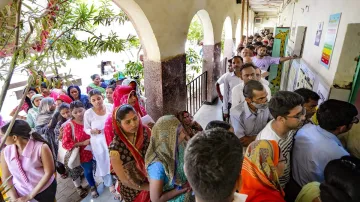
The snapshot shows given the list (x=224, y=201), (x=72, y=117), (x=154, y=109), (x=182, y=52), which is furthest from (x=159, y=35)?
(x=224, y=201)

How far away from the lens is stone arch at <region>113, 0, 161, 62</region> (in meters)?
2.66

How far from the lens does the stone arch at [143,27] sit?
2.66 m

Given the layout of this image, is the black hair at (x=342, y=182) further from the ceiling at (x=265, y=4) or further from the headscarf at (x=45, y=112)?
the ceiling at (x=265, y=4)

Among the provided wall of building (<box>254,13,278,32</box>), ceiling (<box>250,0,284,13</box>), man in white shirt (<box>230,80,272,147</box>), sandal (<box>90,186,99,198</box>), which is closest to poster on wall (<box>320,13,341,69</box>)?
man in white shirt (<box>230,80,272,147</box>)

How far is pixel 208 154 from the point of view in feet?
2.92

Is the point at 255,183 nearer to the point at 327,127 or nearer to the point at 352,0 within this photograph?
the point at 327,127

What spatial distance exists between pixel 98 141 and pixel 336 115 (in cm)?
258

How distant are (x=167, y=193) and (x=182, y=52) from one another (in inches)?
108

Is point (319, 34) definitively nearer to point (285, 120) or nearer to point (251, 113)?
point (251, 113)

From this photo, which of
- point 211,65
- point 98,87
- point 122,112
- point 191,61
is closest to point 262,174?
point 122,112

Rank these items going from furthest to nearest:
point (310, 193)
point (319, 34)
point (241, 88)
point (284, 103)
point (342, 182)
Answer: point (319, 34) < point (241, 88) < point (284, 103) < point (310, 193) < point (342, 182)

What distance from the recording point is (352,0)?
2102 mm

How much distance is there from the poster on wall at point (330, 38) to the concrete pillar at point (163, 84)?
7.09 ft

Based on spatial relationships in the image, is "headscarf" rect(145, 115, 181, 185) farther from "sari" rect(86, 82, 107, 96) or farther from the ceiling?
the ceiling
